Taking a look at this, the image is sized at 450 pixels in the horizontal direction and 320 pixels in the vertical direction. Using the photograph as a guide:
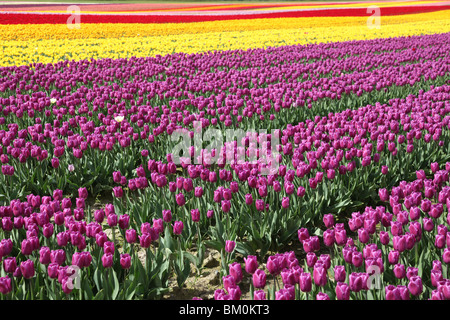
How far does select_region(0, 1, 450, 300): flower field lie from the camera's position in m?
2.93

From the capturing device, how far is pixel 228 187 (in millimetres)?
4695

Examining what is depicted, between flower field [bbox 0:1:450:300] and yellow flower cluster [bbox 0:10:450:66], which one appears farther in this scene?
yellow flower cluster [bbox 0:10:450:66]

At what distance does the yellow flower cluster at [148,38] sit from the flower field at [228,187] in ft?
16.4

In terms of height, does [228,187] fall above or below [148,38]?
below

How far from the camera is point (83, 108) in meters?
7.40

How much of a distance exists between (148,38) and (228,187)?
19.0 metres

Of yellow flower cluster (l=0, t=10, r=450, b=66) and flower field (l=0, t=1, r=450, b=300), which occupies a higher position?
yellow flower cluster (l=0, t=10, r=450, b=66)

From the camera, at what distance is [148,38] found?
2239cm

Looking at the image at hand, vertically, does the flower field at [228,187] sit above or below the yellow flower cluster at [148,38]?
below

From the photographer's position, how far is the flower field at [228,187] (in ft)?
9.62

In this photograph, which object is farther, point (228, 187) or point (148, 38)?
point (148, 38)

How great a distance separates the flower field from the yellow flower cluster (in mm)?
5009

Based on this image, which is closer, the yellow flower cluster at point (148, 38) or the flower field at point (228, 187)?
the flower field at point (228, 187)
